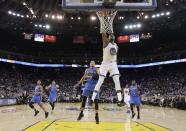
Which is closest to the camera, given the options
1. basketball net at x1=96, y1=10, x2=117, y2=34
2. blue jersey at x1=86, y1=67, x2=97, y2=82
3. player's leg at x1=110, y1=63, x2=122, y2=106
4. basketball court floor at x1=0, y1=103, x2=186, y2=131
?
player's leg at x1=110, y1=63, x2=122, y2=106

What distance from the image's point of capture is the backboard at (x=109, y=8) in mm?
12531

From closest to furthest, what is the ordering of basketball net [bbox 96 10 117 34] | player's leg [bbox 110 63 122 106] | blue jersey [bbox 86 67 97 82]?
1. player's leg [bbox 110 63 122 106]
2. blue jersey [bbox 86 67 97 82]
3. basketball net [bbox 96 10 117 34]

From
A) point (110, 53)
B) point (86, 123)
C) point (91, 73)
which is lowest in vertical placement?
point (86, 123)

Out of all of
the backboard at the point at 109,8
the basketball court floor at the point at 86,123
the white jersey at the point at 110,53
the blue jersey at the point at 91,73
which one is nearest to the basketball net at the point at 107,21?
the backboard at the point at 109,8

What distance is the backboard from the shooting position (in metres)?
12.5

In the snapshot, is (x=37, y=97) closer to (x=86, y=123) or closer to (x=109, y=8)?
(x=86, y=123)

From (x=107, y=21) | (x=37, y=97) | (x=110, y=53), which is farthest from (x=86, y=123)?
(x=37, y=97)

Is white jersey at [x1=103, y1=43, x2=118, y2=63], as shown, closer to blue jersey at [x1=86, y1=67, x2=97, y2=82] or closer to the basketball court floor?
blue jersey at [x1=86, y1=67, x2=97, y2=82]

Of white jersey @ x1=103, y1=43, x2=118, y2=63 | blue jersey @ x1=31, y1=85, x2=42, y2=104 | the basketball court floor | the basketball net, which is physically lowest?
the basketball court floor

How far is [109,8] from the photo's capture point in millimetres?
12469

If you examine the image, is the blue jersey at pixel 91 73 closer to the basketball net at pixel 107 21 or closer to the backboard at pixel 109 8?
the basketball net at pixel 107 21

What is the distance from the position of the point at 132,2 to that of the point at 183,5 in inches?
1255

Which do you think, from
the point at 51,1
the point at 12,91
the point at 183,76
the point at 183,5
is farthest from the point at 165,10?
the point at 12,91

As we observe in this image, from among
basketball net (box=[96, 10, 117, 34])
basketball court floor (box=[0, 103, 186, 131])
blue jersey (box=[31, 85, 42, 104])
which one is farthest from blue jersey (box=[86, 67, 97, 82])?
blue jersey (box=[31, 85, 42, 104])
